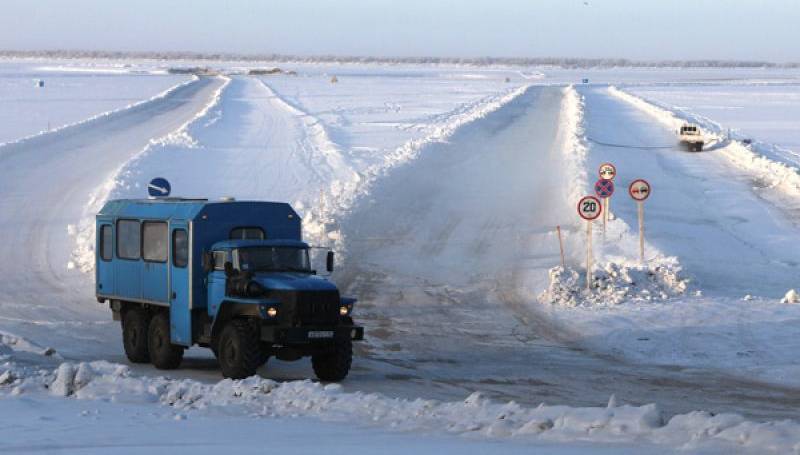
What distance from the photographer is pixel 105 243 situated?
2152 centimetres

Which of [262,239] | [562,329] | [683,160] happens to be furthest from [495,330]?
[683,160]

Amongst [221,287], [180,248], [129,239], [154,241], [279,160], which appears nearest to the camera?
[221,287]

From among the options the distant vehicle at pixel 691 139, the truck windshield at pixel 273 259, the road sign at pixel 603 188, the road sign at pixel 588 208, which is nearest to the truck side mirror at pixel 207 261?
the truck windshield at pixel 273 259

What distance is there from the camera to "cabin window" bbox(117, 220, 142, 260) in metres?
20.5

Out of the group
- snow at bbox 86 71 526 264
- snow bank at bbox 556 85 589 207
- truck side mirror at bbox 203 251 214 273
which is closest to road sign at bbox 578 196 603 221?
snow at bbox 86 71 526 264

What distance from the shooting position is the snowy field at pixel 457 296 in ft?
45.0

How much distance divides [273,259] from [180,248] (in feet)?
5.45

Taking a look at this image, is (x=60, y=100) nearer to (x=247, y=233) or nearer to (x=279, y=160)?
(x=279, y=160)

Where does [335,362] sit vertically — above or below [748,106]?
below

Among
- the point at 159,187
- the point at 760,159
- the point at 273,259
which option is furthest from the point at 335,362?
the point at 760,159

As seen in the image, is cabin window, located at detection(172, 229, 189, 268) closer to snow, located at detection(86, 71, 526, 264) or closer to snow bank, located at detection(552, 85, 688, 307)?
snow bank, located at detection(552, 85, 688, 307)

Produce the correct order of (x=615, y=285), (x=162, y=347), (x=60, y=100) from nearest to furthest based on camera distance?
(x=162, y=347) → (x=615, y=285) → (x=60, y=100)

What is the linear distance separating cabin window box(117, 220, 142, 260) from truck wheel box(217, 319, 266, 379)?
128 inches

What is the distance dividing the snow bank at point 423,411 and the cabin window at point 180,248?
2.17 m
